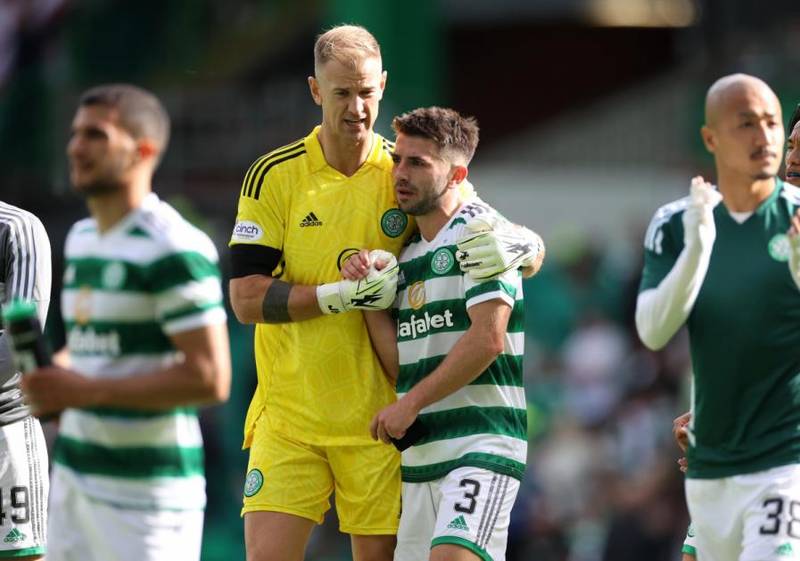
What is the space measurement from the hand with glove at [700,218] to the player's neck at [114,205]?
6.65 ft

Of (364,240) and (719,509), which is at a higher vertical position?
(364,240)

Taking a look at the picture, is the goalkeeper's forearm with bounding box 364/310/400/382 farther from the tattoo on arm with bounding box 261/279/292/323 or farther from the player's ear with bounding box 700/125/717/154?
the player's ear with bounding box 700/125/717/154

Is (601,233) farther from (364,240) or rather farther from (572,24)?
(364,240)

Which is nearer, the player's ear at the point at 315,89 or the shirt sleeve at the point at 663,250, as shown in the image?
the shirt sleeve at the point at 663,250

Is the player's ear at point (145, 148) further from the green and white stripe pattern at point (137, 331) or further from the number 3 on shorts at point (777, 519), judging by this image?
the number 3 on shorts at point (777, 519)

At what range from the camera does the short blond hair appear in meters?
7.54

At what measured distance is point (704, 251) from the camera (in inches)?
252

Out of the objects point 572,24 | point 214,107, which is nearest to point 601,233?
point 214,107

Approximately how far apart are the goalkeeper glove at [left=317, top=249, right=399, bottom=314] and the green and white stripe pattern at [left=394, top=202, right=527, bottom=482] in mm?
181

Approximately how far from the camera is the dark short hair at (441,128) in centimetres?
741

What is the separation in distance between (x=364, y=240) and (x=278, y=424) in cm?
91

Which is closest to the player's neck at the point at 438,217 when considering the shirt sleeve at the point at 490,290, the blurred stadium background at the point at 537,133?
the shirt sleeve at the point at 490,290

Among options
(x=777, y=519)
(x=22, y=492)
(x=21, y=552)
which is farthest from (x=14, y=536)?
(x=777, y=519)

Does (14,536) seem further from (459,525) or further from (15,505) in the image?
(459,525)
